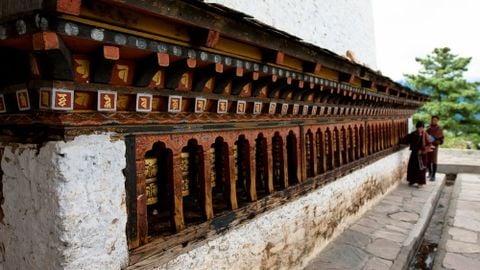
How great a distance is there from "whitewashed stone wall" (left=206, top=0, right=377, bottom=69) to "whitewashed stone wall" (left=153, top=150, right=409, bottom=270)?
110 inches

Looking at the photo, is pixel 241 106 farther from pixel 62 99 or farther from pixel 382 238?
pixel 382 238

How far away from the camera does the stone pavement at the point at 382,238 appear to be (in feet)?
13.9

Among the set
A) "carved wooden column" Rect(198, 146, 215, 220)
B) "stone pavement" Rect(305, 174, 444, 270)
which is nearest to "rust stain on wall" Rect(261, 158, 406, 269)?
"stone pavement" Rect(305, 174, 444, 270)

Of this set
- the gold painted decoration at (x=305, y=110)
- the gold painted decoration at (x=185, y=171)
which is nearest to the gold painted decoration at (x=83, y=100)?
the gold painted decoration at (x=185, y=171)

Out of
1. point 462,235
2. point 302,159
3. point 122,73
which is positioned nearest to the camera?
point 122,73

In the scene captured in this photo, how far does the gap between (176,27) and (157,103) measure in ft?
1.67

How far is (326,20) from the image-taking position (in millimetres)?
7473

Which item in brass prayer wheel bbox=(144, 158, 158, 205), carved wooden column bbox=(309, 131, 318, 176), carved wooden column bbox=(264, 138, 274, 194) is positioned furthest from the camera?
carved wooden column bbox=(309, 131, 318, 176)

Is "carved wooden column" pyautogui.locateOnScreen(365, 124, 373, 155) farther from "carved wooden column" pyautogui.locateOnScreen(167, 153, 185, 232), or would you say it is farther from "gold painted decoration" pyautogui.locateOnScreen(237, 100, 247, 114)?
"carved wooden column" pyautogui.locateOnScreen(167, 153, 185, 232)

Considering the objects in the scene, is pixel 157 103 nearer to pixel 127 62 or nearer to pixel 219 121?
pixel 127 62

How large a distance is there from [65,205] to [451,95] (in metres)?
21.7

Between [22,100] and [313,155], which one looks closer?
[22,100]

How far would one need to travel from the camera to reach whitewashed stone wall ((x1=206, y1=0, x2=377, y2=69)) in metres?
5.39

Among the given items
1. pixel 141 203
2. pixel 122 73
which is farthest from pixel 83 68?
pixel 141 203
